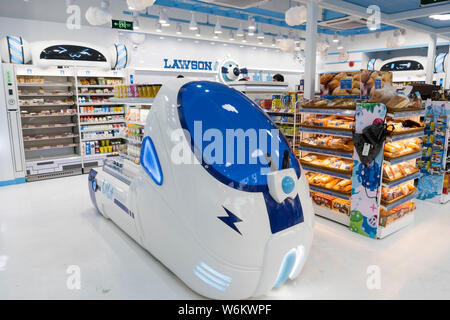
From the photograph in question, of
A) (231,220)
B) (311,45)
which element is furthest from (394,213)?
(311,45)

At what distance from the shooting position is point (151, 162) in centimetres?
304

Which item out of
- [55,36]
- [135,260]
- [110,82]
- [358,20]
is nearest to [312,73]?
[358,20]

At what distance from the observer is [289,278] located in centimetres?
312

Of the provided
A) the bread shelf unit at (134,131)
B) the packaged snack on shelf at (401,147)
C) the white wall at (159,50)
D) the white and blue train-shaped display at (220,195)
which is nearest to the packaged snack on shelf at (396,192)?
the packaged snack on shelf at (401,147)

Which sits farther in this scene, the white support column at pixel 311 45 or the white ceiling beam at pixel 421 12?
the white ceiling beam at pixel 421 12

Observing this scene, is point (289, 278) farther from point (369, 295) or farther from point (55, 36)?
point (55, 36)

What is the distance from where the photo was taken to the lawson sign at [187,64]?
10.7 m

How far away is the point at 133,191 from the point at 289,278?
176cm

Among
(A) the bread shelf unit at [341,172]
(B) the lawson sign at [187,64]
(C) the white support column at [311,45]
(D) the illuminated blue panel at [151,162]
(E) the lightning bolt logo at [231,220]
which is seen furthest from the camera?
(B) the lawson sign at [187,64]

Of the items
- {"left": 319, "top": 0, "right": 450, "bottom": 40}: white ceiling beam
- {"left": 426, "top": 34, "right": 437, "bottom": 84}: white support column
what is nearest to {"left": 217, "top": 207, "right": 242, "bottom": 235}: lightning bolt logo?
{"left": 319, "top": 0, "right": 450, "bottom": 40}: white ceiling beam

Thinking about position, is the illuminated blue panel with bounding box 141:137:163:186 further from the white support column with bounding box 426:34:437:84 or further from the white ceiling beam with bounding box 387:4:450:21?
the white support column with bounding box 426:34:437:84

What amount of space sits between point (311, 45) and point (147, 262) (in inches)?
160

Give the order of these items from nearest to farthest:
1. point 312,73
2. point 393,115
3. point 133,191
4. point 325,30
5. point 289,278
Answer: point 289,278, point 133,191, point 393,115, point 312,73, point 325,30

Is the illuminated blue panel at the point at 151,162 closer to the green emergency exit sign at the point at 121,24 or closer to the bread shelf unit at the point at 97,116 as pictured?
the bread shelf unit at the point at 97,116
